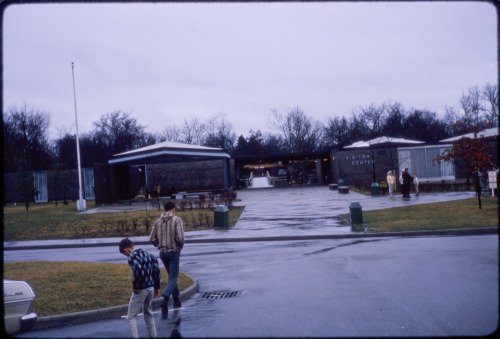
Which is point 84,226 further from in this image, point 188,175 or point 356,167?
point 356,167


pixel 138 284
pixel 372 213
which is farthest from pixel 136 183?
pixel 138 284

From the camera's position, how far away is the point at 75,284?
9469 millimetres

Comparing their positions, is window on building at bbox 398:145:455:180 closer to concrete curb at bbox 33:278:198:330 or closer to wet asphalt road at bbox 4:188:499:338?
wet asphalt road at bbox 4:188:499:338

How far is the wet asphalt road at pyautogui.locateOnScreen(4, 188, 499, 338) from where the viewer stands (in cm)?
618

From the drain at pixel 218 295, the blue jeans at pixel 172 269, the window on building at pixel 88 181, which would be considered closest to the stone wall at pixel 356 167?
the window on building at pixel 88 181

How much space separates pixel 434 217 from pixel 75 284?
13.6 metres

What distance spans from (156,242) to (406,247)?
7.10 metres

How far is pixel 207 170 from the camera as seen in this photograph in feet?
154

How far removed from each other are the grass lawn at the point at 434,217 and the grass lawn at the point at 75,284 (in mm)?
9262

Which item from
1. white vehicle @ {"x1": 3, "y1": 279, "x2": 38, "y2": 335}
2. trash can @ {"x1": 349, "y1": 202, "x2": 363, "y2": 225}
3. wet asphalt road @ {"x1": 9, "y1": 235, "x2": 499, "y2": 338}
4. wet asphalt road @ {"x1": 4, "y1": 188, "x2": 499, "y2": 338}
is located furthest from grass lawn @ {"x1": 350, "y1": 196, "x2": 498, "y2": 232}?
white vehicle @ {"x1": 3, "y1": 279, "x2": 38, "y2": 335}

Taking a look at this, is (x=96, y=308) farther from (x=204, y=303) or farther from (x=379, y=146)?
(x=379, y=146)

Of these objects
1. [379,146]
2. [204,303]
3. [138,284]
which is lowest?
[204,303]

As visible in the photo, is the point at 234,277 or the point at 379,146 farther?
the point at 379,146

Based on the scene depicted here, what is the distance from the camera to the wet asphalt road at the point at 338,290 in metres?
6.18
